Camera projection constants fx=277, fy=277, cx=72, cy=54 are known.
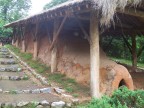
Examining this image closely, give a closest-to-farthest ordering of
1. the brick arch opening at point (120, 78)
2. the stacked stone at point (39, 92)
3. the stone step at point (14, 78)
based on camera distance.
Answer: the stacked stone at point (39, 92), the brick arch opening at point (120, 78), the stone step at point (14, 78)

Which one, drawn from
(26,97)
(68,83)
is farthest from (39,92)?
(68,83)

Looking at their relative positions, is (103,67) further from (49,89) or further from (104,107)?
(104,107)

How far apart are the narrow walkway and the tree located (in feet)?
69.7

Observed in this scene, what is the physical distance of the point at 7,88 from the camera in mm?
10312

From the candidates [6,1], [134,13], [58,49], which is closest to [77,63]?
[58,49]

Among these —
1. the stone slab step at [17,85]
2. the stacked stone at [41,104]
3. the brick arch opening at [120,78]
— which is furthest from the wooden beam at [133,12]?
the stone slab step at [17,85]

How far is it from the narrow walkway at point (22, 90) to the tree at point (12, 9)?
21.3 metres

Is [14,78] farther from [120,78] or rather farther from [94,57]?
[120,78]

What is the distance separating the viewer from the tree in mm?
35684

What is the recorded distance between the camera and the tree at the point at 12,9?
117 feet

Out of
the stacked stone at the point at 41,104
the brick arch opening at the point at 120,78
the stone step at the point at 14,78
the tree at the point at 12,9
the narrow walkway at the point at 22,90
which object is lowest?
the stacked stone at the point at 41,104

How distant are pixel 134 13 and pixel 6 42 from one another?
919 inches

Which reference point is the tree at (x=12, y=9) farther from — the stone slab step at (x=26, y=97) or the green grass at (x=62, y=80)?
the stone slab step at (x=26, y=97)

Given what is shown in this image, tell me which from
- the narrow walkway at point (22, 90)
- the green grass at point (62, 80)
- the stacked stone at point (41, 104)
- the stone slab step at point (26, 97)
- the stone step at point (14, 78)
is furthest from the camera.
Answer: the stone step at point (14, 78)
